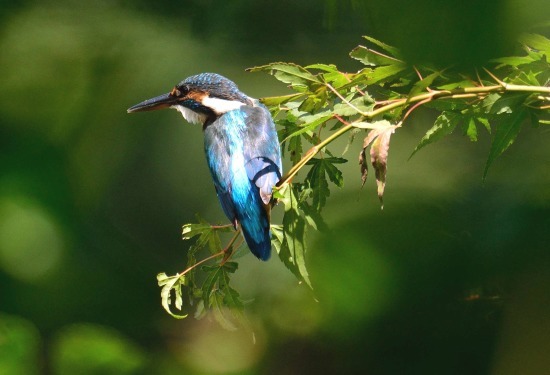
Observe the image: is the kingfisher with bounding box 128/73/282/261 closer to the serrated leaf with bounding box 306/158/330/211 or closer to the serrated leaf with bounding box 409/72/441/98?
the serrated leaf with bounding box 306/158/330/211

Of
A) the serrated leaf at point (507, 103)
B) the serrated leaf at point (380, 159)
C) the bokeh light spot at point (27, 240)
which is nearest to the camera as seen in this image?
the serrated leaf at point (380, 159)

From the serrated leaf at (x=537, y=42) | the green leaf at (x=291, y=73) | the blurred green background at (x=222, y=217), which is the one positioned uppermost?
the serrated leaf at (x=537, y=42)

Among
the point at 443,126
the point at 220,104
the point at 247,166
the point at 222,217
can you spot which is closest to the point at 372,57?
the point at 443,126

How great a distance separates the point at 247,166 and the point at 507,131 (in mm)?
525

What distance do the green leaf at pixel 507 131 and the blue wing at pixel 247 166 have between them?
1.12 ft

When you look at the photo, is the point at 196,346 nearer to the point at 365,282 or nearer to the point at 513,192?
the point at 365,282

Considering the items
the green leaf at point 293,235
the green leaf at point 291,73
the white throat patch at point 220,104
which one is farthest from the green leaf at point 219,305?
the white throat patch at point 220,104

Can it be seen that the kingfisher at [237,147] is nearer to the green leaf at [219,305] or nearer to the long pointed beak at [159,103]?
the long pointed beak at [159,103]

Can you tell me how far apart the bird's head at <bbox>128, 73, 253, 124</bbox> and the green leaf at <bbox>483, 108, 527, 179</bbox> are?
2.31ft

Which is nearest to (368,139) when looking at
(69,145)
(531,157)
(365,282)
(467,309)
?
(365,282)

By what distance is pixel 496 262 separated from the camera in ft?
3.88

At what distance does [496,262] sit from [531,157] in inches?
13.6

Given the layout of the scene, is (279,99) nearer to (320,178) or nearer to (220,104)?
(320,178)

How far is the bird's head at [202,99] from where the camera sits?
1.54 m
